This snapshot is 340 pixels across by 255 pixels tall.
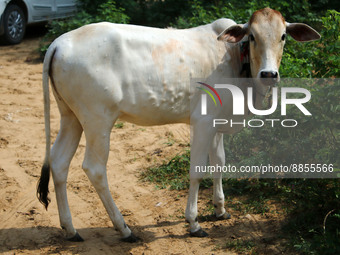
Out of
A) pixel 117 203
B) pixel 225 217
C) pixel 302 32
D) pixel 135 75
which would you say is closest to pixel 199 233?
pixel 225 217

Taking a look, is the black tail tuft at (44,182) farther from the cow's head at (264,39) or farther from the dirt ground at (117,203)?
the cow's head at (264,39)

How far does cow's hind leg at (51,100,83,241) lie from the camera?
4.78m

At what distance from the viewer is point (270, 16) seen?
4.53 meters

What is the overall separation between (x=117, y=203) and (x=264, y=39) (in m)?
2.32

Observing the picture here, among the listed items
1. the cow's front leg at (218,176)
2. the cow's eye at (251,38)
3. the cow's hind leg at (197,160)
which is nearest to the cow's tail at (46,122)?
the cow's hind leg at (197,160)

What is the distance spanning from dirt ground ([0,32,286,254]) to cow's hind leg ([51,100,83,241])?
0.55ft

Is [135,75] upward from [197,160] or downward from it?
upward

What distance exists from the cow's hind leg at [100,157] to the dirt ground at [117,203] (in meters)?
0.23

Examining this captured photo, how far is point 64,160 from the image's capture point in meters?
4.78

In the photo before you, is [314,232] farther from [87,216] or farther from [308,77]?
[87,216]

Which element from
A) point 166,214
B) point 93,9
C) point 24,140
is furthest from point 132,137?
point 93,9

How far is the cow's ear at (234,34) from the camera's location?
15.2 ft

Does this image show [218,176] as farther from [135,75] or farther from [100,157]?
[135,75]

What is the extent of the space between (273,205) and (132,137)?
247 cm
